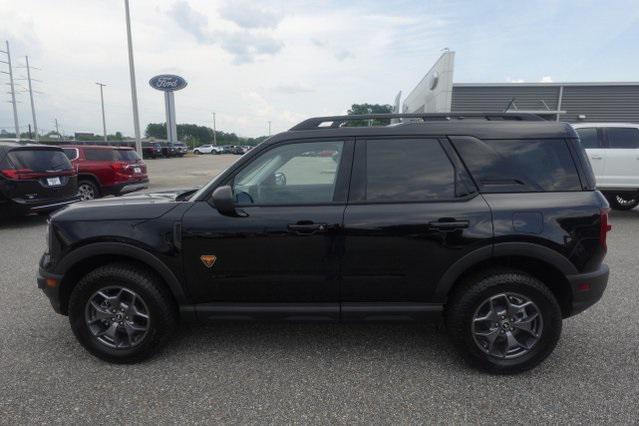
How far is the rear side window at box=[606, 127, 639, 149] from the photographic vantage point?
7.85m

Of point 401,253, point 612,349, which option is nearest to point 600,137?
point 612,349

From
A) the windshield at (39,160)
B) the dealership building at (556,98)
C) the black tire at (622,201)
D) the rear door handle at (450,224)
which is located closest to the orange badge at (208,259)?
the rear door handle at (450,224)

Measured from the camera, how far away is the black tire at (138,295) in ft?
9.10

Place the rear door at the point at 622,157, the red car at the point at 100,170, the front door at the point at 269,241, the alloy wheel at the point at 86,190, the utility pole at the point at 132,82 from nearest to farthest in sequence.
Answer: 1. the front door at the point at 269,241
2. the rear door at the point at 622,157
3. the alloy wheel at the point at 86,190
4. the red car at the point at 100,170
5. the utility pole at the point at 132,82

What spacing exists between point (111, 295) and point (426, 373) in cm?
237

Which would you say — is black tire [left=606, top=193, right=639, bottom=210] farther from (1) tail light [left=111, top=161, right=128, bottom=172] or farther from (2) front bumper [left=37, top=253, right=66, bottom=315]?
(1) tail light [left=111, top=161, right=128, bottom=172]

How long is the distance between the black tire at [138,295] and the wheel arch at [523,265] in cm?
198

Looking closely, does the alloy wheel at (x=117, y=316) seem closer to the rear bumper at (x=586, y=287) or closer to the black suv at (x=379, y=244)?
the black suv at (x=379, y=244)

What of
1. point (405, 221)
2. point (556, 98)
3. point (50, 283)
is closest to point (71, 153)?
point (50, 283)

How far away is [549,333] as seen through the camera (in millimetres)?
2662

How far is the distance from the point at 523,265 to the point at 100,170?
1033cm

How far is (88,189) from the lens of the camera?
996 cm

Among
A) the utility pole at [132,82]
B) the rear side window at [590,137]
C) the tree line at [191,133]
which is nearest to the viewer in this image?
the rear side window at [590,137]

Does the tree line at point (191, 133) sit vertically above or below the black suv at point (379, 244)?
above
